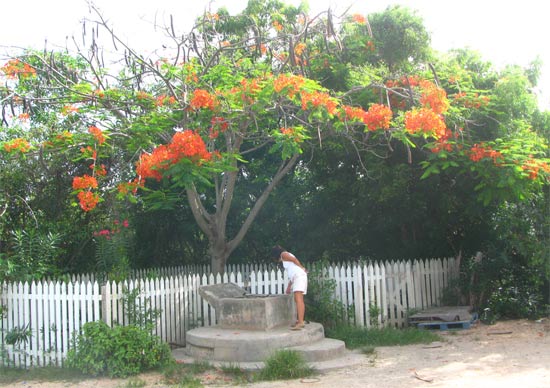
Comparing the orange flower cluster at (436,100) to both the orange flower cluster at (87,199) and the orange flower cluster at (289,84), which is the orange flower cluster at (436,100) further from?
the orange flower cluster at (87,199)

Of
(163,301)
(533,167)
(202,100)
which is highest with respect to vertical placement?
(202,100)

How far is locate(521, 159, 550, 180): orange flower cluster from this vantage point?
938cm

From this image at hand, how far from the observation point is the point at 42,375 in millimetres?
7906

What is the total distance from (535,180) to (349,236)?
5100mm

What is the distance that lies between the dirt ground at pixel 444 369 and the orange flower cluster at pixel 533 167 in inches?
107

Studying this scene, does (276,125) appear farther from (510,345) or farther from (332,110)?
(510,345)

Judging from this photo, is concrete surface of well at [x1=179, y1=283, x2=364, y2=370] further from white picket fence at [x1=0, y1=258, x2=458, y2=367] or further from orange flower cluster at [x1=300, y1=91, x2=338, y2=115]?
orange flower cluster at [x1=300, y1=91, x2=338, y2=115]

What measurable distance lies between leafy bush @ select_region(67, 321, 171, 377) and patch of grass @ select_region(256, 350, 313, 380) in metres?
1.54

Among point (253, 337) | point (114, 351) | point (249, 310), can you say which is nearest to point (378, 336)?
point (249, 310)

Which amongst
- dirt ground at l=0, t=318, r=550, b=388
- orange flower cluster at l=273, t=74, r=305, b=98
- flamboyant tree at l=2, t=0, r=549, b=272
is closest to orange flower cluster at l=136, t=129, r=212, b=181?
flamboyant tree at l=2, t=0, r=549, b=272

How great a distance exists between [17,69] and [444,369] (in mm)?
8757

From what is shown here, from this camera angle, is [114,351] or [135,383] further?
[114,351]

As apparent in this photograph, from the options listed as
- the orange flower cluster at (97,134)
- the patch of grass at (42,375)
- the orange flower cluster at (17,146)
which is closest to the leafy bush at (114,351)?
the patch of grass at (42,375)

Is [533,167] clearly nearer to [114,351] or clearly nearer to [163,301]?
[163,301]
